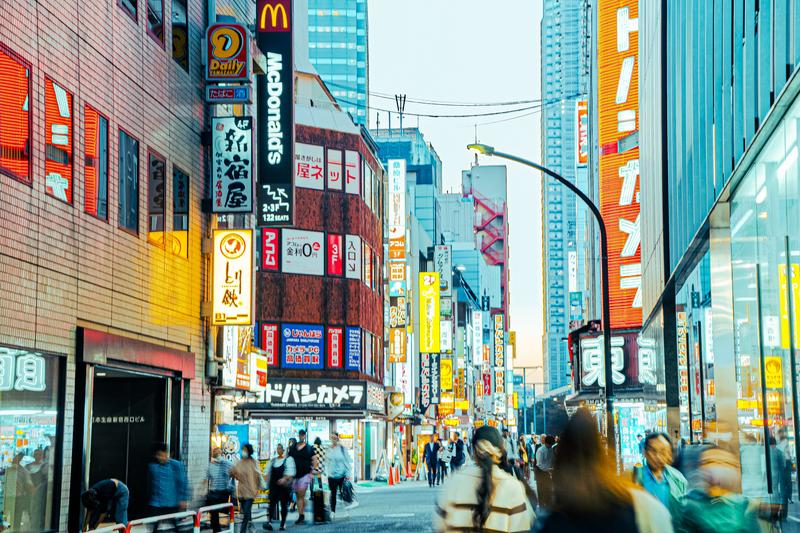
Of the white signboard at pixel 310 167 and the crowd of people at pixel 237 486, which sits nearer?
the crowd of people at pixel 237 486

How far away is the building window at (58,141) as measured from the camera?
15852 millimetres

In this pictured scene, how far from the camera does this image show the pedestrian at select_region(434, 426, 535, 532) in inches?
259

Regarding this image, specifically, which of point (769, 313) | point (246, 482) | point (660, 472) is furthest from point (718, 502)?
point (246, 482)

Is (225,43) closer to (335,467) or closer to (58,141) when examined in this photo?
(58,141)

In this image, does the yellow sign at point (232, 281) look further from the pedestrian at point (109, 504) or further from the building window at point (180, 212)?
the pedestrian at point (109, 504)

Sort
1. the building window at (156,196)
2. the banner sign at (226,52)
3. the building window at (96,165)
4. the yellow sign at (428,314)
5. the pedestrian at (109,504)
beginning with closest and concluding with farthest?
the pedestrian at (109,504)
the building window at (96,165)
the building window at (156,196)
the banner sign at (226,52)
the yellow sign at (428,314)

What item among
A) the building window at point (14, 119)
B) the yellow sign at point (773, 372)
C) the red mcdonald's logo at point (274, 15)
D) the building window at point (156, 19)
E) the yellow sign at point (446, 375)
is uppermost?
the red mcdonald's logo at point (274, 15)

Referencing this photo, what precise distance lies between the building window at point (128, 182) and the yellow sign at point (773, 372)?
10.2 m

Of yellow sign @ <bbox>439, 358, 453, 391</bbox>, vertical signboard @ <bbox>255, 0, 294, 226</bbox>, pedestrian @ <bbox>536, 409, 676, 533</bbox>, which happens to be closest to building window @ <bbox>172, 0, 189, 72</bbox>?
vertical signboard @ <bbox>255, 0, 294, 226</bbox>

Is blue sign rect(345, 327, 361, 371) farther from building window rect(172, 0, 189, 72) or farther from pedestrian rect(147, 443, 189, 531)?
pedestrian rect(147, 443, 189, 531)

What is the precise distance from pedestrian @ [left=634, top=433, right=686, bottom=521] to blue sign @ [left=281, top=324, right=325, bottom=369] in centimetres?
3828

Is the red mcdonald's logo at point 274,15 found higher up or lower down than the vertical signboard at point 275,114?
higher up

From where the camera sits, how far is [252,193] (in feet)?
74.7

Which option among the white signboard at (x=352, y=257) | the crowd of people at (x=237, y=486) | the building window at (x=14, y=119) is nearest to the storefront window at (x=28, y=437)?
the crowd of people at (x=237, y=486)
